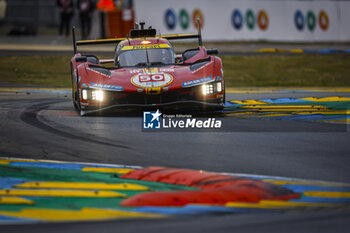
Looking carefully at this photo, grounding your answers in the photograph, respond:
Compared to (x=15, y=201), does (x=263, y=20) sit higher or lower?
lower

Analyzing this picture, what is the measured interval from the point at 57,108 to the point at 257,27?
17.7 metres

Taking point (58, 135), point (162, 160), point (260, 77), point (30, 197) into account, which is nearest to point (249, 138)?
point (162, 160)

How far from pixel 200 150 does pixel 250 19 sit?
810 inches

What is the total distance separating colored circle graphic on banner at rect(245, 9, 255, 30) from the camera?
2698 cm

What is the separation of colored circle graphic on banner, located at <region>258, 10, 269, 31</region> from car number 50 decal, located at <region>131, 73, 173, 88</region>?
18.1 metres

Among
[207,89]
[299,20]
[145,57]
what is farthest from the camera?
[299,20]

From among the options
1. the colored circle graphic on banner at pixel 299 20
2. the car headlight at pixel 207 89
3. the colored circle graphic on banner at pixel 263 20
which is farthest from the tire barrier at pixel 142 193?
the colored circle graphic on banner at pixel 299 20

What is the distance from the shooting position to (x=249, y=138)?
8211 millimetres

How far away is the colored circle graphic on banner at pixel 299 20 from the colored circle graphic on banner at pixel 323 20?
1.03m

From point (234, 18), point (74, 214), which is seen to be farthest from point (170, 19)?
point (74, 214)

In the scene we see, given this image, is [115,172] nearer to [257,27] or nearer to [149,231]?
[149,231]

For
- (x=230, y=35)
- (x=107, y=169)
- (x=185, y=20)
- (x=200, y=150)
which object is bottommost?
(x=230, y=35)

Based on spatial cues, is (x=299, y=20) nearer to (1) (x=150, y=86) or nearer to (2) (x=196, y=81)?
(2) (x=196, y=81)

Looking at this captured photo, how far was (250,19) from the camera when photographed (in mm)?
27281
